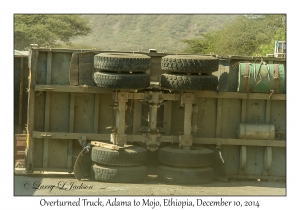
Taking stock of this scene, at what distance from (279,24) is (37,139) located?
1153 inches

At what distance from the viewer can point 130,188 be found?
13.2 m

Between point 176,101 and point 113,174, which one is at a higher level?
point 176,101

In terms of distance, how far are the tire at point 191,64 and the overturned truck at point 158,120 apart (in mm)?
35

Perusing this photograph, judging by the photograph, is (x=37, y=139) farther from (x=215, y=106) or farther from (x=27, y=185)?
(x=215, y=106)

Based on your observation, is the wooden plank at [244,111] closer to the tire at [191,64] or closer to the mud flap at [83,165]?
the tire at [191,64]

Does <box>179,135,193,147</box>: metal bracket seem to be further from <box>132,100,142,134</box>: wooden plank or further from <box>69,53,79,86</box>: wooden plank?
<box>69,53,79,86</box>: wooden plank

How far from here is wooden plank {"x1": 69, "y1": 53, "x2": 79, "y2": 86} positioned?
14258mm

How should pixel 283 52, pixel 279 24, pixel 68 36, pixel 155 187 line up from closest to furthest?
pixel 155 187 < pixel 283 52 < pixel 279 24 < pixel 68 36

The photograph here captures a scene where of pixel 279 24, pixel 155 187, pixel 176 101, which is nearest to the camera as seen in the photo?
pixel 155 187

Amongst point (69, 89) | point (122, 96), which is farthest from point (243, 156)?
point (69, 89)

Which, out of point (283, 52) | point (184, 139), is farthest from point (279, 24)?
point (184, 139)

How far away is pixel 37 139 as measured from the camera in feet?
48.0

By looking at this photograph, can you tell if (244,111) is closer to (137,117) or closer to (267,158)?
(267,158)

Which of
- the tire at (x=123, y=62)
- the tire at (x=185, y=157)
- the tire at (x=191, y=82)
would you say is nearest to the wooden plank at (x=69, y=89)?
the tire at (x=123, y=62)
